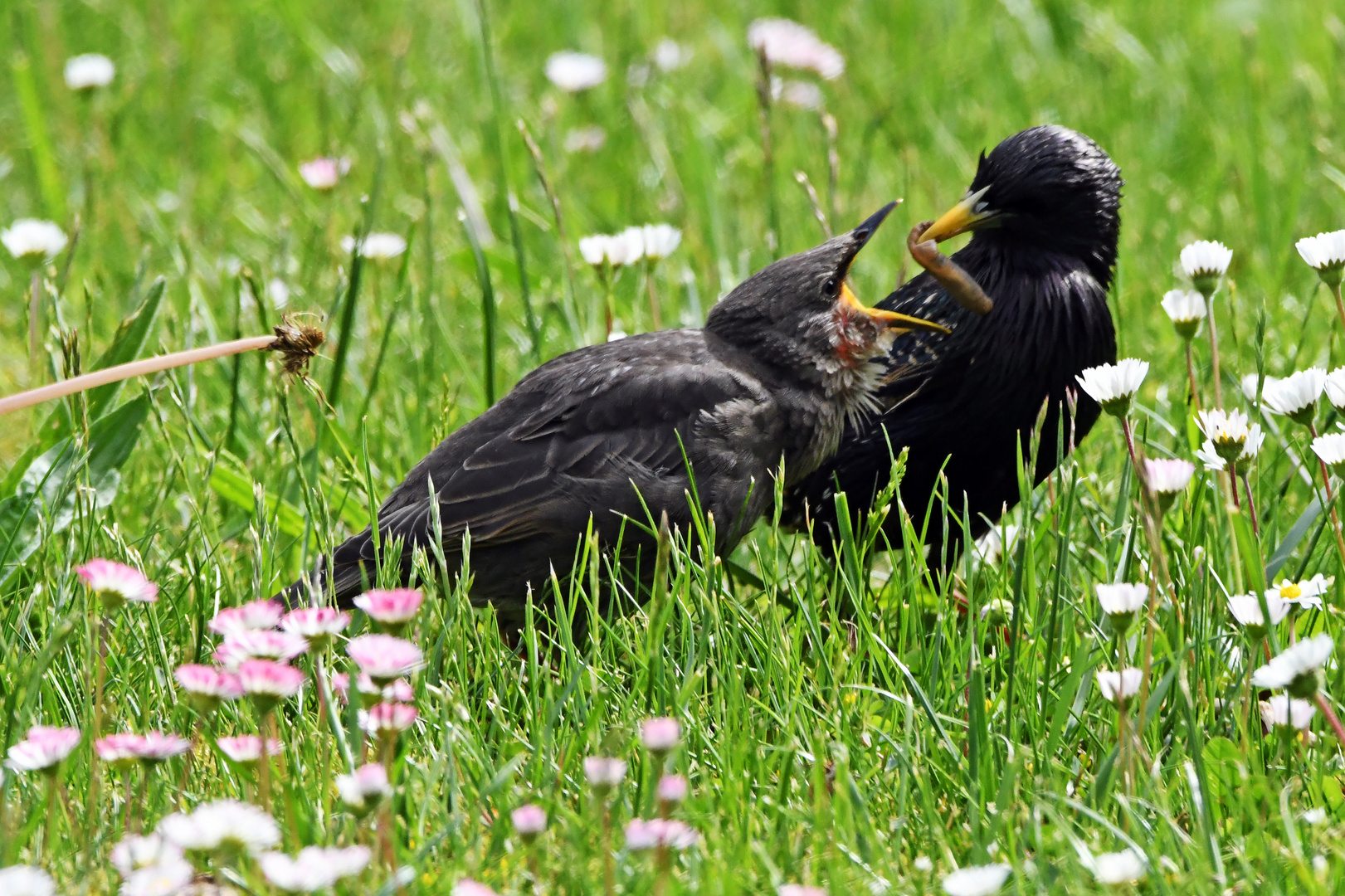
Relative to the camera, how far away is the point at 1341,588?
2924mm

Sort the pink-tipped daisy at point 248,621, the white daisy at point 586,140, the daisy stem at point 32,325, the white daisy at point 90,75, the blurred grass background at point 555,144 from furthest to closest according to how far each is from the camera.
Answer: the white daisy at point 586,140 < the white daisy at point 90,75 < the blurred grass background at point 555,144 < the daisy stem at point 32,325 < the pink-tipped daisy at point 248,621

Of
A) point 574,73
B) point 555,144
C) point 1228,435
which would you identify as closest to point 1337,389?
point 1228,435

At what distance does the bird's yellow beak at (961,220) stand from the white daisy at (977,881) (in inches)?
73.8

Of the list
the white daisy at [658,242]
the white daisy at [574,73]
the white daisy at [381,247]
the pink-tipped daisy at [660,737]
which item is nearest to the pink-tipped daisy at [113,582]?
the pink-tipped daisy at [660,737]

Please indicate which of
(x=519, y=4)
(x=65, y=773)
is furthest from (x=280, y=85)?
(x=65, y=773)

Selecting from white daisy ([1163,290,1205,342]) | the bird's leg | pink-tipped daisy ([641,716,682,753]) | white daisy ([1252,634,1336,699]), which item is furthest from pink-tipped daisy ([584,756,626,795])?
the bird's leg

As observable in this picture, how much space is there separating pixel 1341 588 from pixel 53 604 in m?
2.35

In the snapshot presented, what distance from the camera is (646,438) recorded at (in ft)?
10.8

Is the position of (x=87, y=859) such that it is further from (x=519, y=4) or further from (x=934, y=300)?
(x=519, y=4)

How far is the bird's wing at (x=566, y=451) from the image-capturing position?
10.6 ft

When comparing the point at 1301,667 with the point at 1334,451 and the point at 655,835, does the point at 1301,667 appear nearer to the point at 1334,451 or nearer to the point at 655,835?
the point at 1334,451

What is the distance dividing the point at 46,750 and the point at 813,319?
1.93m

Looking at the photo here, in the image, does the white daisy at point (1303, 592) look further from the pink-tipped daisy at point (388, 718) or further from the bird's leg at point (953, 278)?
the pink-tipped daisy at point (388, 718)

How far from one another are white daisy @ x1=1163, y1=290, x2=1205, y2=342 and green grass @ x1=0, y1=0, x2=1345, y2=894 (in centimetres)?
32
